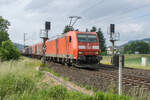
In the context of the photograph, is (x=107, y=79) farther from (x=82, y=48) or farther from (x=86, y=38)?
(x=86, y=38)

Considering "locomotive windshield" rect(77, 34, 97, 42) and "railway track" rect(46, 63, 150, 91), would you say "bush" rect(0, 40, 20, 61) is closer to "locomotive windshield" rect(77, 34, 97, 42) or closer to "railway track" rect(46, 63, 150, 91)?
"locomotive windshield" rect(77, 34, 97, 42)

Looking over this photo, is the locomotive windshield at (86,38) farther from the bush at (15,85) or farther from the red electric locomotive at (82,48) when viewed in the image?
the bush at (15,85)

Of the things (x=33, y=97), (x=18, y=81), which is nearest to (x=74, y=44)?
(x=18, y=81)

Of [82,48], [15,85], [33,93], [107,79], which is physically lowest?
[107,79]

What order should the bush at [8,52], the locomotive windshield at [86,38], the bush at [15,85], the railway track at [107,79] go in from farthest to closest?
the bush at [8,52] < the locomotive windshield at [86,38] < the railway track at [107,79] < the bush at [15,85]

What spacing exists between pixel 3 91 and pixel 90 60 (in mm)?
9912

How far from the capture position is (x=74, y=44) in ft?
49.2

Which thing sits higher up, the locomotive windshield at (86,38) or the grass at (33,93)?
the locomotive windshield at (86,38)

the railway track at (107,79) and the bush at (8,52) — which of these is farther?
the bush at (8,52)

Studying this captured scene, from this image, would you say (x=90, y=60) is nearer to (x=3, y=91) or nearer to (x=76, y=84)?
(x=76, y=84)

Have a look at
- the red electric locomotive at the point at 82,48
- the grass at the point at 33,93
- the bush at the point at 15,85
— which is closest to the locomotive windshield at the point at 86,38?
the red electric locomotive at the point at 82,48

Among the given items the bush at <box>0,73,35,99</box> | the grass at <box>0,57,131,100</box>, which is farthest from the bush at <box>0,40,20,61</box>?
the bush at <box>0,73,35,99</box>

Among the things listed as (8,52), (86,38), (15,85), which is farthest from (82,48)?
(8,52)

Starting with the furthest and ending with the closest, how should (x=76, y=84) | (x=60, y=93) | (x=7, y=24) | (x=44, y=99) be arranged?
(x=7, y=24), (x=76, y=84), (x=60, y=93), (x=44, y=99)
